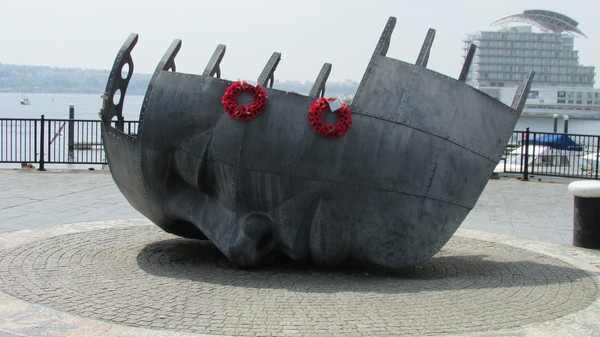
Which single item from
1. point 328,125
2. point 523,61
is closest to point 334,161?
point 328,125

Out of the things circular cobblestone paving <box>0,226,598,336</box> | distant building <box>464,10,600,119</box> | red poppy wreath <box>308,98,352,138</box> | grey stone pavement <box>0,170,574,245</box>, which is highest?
distant building <box>464,10,600,119</box>

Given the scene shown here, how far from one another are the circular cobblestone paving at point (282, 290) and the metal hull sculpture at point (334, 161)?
51cm

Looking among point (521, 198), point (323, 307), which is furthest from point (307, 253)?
point (521, 198)

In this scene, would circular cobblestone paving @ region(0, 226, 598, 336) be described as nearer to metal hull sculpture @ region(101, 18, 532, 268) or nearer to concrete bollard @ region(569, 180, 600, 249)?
metal hull sculpture @ region(101, 18, 532, 268)

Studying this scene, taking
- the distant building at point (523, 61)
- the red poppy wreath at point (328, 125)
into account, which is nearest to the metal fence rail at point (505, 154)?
the red poppy wreath at point (328, 125)

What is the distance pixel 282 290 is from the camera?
761 centimetres

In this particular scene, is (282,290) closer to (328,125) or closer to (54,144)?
(328,125)

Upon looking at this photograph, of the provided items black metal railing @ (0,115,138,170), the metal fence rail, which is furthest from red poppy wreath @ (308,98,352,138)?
the metal fence rail

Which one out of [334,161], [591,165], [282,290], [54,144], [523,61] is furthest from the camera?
[523,61]

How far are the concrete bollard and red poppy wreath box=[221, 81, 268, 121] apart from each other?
17.6 feet

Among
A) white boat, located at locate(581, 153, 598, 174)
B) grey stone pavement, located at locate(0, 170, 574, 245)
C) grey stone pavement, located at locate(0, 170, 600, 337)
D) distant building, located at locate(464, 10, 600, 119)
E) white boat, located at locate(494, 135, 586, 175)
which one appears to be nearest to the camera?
grey stone pavement, located at locate(0, 170, 600, 337)

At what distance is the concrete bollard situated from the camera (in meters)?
10.5

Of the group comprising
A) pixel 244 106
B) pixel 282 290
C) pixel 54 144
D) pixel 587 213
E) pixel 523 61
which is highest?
pixel 523 61

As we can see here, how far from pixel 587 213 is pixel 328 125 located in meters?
5.08
